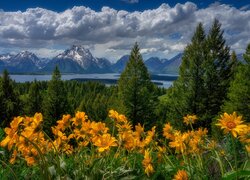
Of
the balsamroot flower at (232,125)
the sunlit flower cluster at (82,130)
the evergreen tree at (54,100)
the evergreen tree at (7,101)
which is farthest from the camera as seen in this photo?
the evergreen tree at (54,100)

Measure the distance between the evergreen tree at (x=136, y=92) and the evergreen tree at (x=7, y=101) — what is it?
13.2 metres

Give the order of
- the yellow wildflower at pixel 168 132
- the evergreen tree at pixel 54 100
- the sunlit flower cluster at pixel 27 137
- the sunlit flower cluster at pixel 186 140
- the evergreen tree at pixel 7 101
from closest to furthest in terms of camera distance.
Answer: the sunlit flower cluster at pixel 27 137 < the sunlit flower cluster at pixel 186 140 < the yellow wildflower at pixel 168 132 < the evergreen tree at pixel 7 101 < the evergreen tree at pixel 54 100

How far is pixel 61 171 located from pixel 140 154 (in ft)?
3.44

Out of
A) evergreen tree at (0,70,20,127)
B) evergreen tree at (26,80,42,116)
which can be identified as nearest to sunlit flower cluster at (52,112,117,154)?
evergreen tree at (0,70,20,127)

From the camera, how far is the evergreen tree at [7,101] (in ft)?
111

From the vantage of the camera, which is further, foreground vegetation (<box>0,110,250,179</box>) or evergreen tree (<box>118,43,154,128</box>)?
evergreen tree (<box>118,43,154,128</box>)

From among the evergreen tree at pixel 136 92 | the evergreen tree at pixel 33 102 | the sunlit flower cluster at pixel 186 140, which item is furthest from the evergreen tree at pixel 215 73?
the evergreen tree at pixel 33 102

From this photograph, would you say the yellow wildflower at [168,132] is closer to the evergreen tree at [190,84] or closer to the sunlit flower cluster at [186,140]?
the sunlit flower cluster at [186,140]

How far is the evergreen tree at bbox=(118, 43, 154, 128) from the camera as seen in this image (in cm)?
2522

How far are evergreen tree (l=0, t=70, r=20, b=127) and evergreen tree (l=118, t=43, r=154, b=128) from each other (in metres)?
13.2

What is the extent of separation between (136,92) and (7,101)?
48.5 feet

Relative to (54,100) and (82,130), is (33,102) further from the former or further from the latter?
(82,130)

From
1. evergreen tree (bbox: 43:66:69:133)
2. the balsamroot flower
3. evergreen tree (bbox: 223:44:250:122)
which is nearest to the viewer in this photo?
the balsamroot flower

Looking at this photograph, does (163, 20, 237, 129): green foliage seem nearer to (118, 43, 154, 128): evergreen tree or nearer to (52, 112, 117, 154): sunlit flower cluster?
(118, 43, 154, 128): evergreen tree
